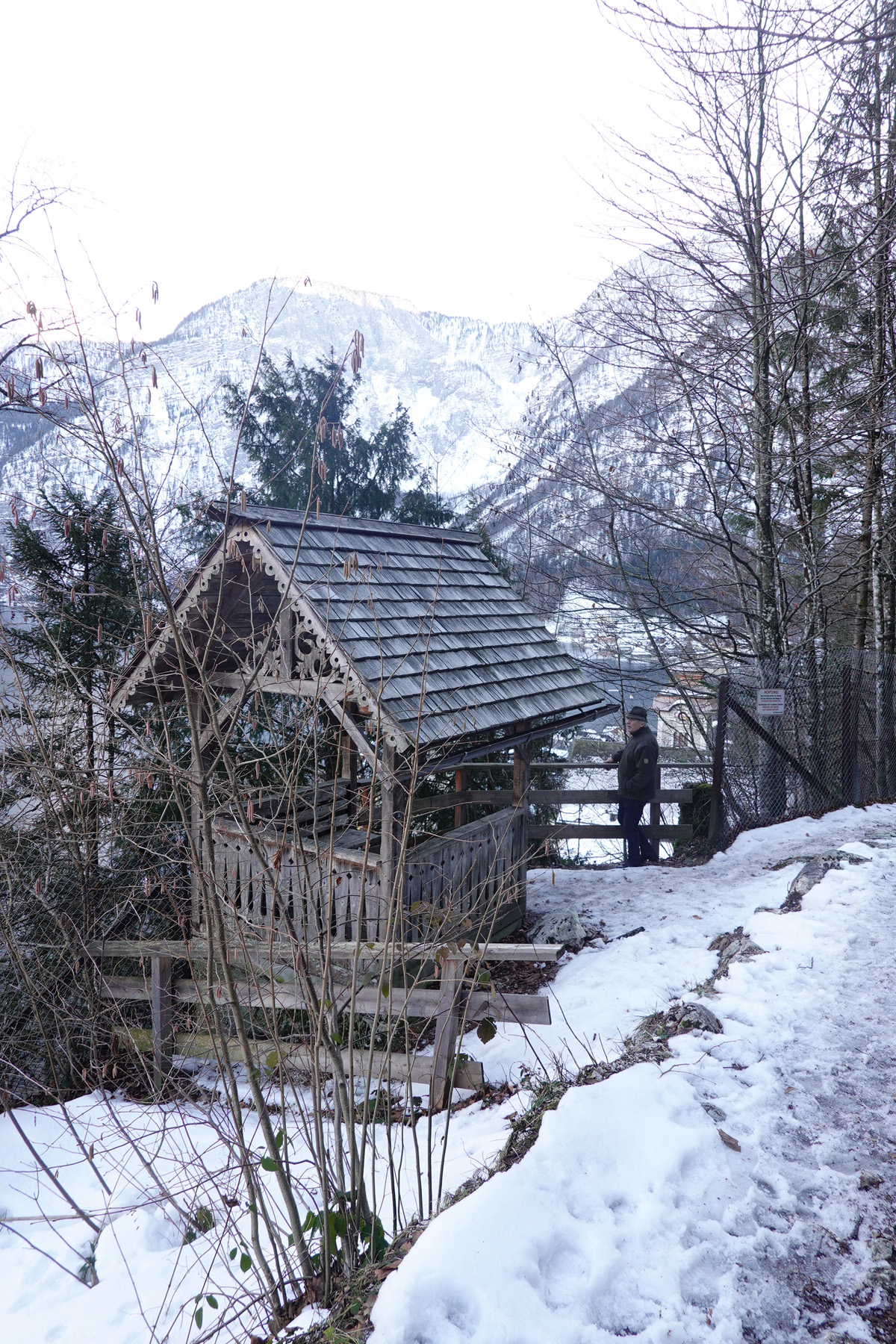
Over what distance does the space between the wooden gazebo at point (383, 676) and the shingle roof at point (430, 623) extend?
0.07ft

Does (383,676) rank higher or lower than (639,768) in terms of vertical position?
higher

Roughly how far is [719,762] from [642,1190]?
24.9ft

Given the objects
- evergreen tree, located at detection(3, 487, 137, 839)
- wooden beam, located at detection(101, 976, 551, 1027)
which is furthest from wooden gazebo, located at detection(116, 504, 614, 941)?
evergreen tree, located at detection(3, 487, 137, 839)

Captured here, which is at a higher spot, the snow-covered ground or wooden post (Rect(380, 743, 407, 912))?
wooden post (Rect(380, 743, 407, 912))

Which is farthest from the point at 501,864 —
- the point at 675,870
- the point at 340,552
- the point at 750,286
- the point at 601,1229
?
the point at 750,286

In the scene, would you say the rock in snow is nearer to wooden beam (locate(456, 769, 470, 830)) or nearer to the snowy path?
wooden beam (locate(456, 769, 470, 830))

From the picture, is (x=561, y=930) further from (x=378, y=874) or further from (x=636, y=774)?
(x=636, y=774)

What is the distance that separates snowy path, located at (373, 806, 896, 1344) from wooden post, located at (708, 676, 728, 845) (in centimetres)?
474

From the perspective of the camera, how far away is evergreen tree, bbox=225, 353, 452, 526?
16.0 meters

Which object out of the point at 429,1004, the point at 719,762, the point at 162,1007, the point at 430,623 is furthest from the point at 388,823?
the point at 719,762

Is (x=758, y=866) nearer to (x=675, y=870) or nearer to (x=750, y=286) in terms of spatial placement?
(x=675, y=870)

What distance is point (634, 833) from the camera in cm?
1034

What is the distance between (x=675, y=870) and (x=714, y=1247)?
23.5 ft

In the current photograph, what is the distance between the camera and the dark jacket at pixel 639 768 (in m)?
9.97
